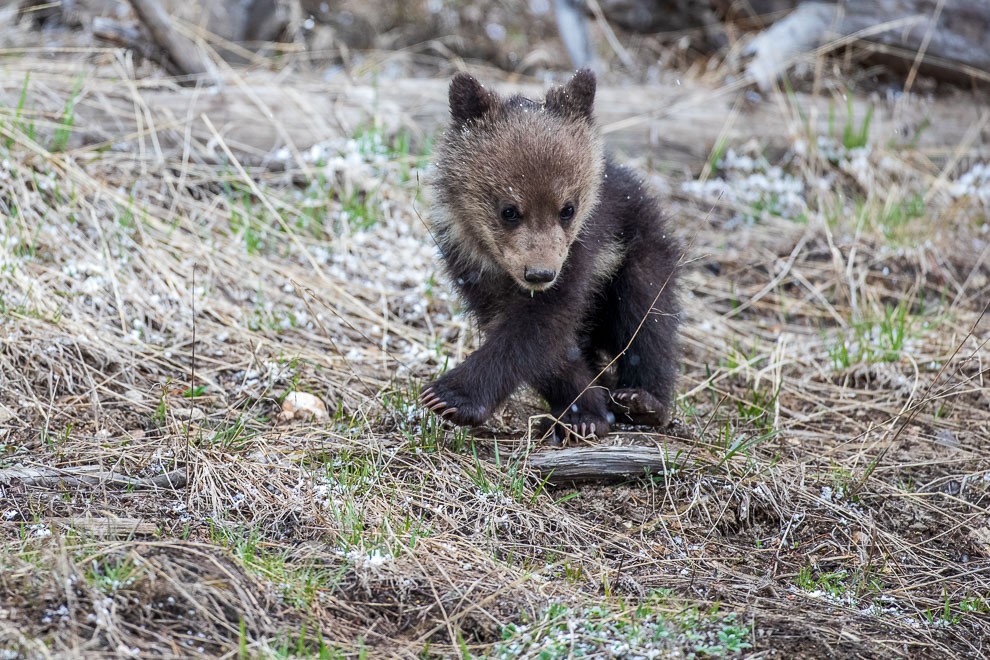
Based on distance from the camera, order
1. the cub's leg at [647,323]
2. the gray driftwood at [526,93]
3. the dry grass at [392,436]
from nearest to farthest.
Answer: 1. the dry grass at [392,436]
2. the cub's leg at [647,323]
3. the gray driftwood at [526,93]

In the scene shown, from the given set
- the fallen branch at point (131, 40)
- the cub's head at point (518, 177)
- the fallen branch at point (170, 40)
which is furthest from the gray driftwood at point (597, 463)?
the fallen branch at point (131, 40)

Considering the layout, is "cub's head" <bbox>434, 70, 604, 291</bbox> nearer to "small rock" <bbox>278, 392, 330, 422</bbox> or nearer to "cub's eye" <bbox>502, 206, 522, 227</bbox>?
"cub's eye" <bbox>502, 206, 522, 227</bbox>

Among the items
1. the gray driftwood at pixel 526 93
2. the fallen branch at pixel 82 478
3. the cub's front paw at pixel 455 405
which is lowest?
the fallen branch at pixel 82 478

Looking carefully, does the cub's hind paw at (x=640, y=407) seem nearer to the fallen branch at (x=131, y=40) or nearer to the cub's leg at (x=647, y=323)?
the cub's leg at (x=647, y=323)

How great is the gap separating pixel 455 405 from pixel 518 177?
942mm

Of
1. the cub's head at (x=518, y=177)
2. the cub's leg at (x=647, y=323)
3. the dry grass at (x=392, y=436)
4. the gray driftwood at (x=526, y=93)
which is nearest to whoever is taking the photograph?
the dry grass at (x=392, y=436)

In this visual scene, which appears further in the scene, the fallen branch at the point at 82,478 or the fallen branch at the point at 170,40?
the fallen branch at the point at 170,40

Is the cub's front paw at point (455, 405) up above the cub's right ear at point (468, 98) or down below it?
below

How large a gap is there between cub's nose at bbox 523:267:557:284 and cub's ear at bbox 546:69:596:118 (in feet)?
2.85

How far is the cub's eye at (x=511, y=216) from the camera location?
4.09m

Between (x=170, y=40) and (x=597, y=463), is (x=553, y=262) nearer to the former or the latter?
(x=597, y=463)

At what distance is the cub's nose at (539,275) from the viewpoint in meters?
3.89

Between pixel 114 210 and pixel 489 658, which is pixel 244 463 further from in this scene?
pixel 114 210

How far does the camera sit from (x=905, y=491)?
4180mm
